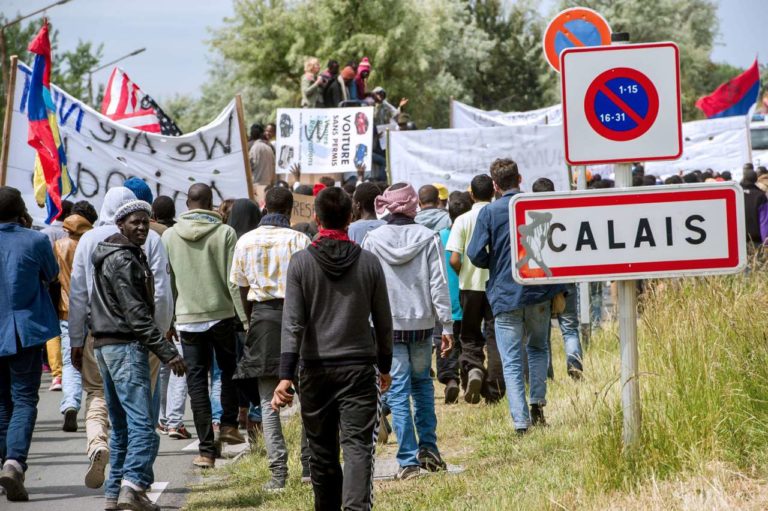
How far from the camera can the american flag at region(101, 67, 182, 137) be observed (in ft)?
54.4

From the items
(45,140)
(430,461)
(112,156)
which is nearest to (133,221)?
(430,461)

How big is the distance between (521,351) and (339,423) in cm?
298

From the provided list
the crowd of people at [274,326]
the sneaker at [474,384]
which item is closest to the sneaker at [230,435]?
the crowd of people at [274,326]

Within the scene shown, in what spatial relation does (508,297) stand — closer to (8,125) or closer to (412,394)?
(412,394)

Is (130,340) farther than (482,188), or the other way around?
(482,188)

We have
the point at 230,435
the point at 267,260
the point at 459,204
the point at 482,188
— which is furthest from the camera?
the point at 459,204

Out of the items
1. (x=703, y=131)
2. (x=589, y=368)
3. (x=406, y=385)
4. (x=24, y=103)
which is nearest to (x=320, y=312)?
(x=406, y=385)

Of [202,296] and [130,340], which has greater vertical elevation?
[202,296]

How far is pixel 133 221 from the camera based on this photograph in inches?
288

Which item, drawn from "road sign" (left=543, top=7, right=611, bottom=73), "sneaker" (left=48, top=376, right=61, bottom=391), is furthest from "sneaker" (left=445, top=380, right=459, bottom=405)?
"sneaker" (left=48, top=376, right=61, bottom=391)

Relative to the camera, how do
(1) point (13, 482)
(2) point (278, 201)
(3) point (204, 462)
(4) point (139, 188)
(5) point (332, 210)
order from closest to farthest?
(5) point (332, 210), (1) point (13, 482), (2) point (278, 201), (4) point (139, 188), (3) point (204, 462)

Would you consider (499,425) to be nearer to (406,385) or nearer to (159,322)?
(406,385)

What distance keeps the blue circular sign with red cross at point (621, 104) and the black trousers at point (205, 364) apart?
14.1ft

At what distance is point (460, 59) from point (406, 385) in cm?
5328
